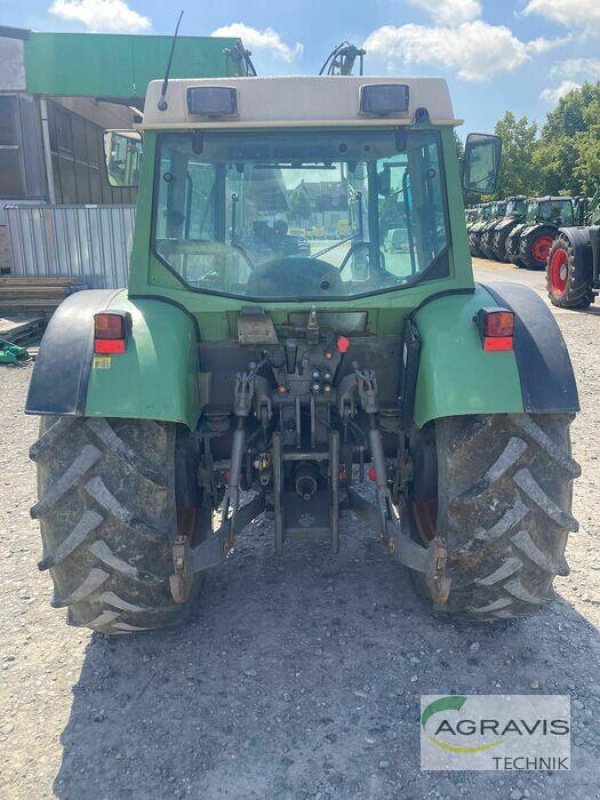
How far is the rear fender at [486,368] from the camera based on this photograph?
8.26ft

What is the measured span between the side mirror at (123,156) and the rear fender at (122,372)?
0.84 m

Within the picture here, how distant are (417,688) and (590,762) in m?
0.68

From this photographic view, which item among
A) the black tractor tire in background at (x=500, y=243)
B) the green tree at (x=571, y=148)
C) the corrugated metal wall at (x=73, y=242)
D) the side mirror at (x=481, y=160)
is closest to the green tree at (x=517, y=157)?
the green tree at (x=571, y=148)

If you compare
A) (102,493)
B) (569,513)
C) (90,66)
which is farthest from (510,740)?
(90,66)

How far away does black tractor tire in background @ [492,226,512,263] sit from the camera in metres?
23.4

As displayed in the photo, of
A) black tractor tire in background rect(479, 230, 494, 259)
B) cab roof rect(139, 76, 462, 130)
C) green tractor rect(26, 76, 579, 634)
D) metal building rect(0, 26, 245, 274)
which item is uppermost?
metal building rect(0, 26, 245, 274)

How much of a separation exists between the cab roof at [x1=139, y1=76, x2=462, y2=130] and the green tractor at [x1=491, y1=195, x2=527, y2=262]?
71.3ft

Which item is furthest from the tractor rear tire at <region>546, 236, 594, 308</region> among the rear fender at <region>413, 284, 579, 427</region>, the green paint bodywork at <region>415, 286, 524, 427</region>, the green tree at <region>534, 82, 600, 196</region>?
the green tree at <region>534, 82, 600, 196</region>

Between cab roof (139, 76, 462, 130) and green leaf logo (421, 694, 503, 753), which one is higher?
cab roof (139, 76, 462, 130)

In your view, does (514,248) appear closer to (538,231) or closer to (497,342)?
(538,231)

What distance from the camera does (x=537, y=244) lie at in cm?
2081

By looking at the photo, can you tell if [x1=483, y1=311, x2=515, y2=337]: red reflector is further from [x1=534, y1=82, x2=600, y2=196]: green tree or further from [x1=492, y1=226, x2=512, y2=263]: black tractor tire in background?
[x1=534, y1=82, x2=600, y2=196]: green tree

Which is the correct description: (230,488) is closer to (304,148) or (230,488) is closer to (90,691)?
(90,691)

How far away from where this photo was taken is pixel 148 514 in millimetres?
2613
